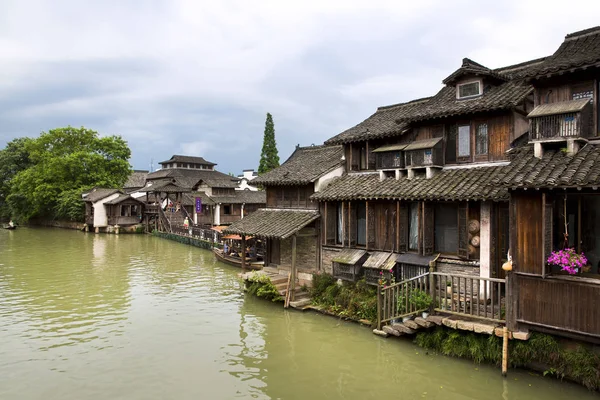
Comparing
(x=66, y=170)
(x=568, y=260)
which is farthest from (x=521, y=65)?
(x=66, y=170)

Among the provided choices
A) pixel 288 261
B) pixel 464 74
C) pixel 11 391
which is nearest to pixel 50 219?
pixel 288 261

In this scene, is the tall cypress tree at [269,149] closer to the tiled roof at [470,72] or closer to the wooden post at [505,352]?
the tiled roof at [470,72]

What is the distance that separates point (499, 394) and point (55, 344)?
13631mm

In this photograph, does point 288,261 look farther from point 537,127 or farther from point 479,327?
point 537,127

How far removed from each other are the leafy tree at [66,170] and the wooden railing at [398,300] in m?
52.7

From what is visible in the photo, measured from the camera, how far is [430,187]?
14.2m

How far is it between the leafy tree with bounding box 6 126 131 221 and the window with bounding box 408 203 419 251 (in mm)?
52251

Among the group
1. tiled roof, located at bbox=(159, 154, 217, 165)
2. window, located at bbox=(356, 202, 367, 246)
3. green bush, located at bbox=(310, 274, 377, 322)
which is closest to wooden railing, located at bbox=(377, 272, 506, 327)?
green bush, located at bbox=(310, 274, 377, 322)

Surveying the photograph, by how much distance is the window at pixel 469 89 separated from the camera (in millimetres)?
15250

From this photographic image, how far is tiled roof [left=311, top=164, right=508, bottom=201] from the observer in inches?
492

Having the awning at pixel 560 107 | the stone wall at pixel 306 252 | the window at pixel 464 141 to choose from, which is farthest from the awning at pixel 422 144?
the stone wall at pixel 306 252

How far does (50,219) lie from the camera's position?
63.3 meters

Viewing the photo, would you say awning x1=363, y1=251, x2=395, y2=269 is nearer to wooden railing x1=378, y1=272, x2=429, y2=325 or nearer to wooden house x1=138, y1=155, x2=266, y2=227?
wooden railing x1=378, y1=272, x2=429, y2=325

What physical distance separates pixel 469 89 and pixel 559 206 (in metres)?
6.70
